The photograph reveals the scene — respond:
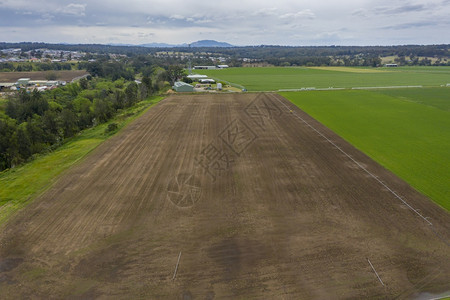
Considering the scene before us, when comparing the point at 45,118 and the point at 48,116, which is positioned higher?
the point at 48,116

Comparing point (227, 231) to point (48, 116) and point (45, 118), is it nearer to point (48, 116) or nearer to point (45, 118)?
point (48, 116)

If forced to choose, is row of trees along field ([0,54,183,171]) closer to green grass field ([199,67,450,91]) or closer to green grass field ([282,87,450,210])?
green grass field ([199,67,450,91])

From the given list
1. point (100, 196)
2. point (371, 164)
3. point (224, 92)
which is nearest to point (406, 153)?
point (371, 164)

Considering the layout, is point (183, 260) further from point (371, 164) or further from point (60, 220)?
point (371, 164)

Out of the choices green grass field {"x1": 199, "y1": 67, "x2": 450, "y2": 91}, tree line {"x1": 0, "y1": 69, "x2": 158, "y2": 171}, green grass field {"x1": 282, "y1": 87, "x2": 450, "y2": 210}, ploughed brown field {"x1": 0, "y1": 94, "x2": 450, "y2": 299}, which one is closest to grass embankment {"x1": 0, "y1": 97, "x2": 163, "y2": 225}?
ploughed brown field {"x1": 0, "y1": 94, "x2": 450, "y2": 299}

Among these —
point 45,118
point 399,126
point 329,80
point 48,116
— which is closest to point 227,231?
point 48,116
